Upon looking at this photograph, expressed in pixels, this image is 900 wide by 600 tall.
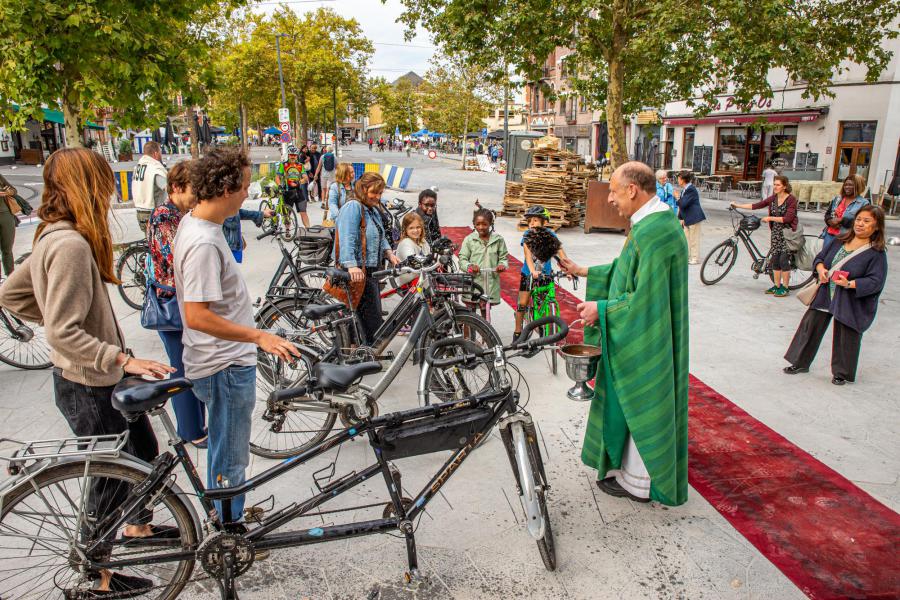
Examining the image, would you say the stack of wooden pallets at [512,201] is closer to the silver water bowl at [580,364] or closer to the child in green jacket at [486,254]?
the child in green jacket at [486,254]

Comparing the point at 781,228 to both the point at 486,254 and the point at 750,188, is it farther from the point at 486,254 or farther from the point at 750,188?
the point at 750,188

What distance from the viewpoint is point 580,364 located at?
122 inches

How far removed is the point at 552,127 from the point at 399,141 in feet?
107

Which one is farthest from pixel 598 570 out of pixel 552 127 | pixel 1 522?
pixel 552 127

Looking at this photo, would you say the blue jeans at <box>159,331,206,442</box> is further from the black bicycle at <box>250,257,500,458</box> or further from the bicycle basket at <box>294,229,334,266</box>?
the bicycle basket at <box>294,229,334,266</box>

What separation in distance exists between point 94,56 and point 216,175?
574 cm

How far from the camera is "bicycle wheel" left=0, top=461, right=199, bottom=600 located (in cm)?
241

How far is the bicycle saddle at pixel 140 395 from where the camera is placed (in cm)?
231

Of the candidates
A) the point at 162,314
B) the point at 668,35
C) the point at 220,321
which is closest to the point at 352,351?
the point at 162,314

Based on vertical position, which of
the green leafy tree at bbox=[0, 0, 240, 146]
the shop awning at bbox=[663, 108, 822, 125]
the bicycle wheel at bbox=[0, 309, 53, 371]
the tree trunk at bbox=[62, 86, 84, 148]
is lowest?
the bicycle wheel at bbox=[0, 309, 53, 371]

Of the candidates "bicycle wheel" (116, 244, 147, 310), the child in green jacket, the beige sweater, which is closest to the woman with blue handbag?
the beige sweater

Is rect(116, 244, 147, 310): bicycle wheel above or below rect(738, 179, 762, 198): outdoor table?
below

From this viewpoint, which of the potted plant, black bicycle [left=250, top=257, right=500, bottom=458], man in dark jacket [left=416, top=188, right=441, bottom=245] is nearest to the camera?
black bicycle [left=250, top=257, right=500, bottom=458]

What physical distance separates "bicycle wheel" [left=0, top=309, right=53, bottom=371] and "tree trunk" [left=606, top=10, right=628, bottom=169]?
13.1 meters
